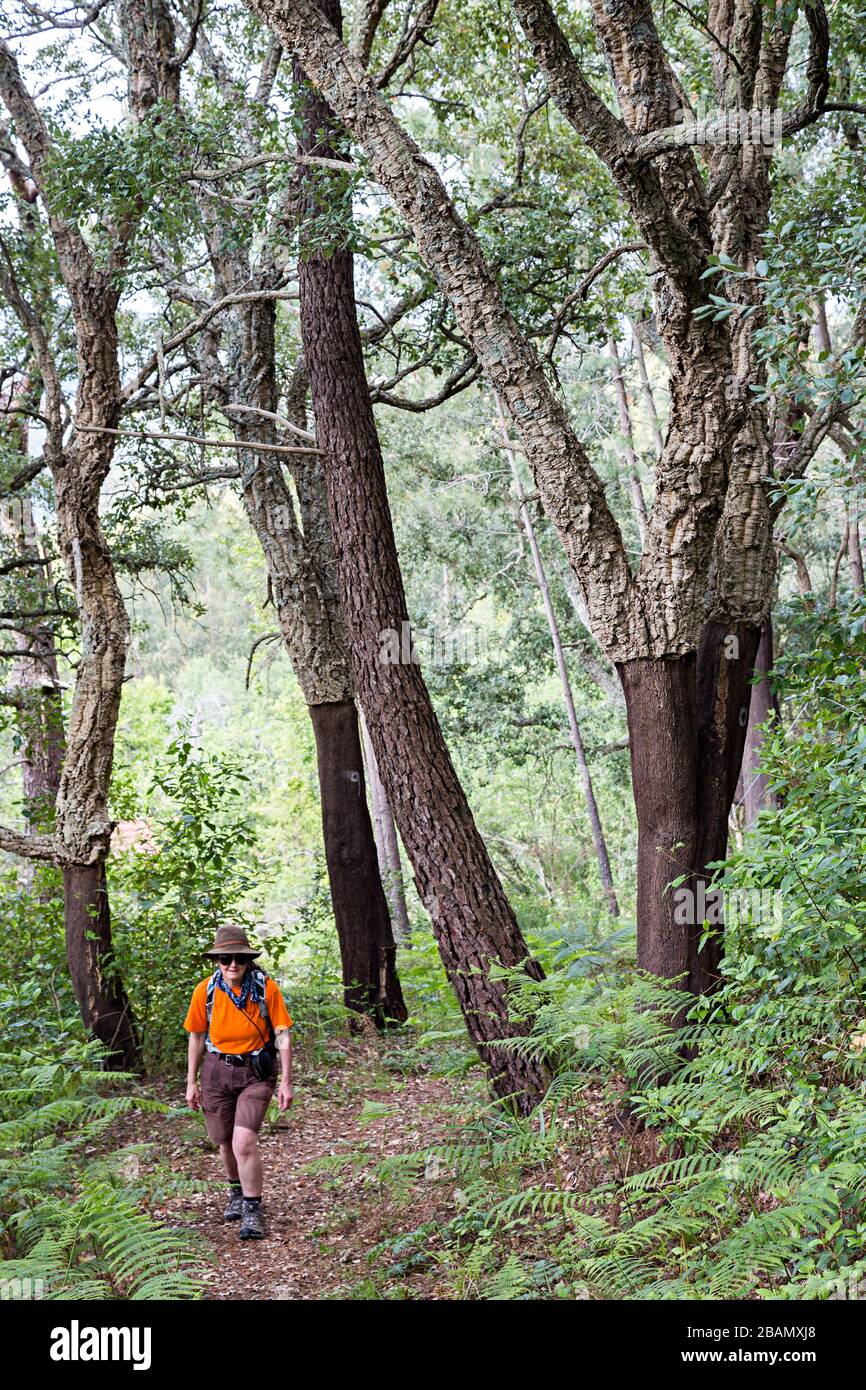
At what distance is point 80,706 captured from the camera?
370 inches

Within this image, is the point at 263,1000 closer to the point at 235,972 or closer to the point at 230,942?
the point at 235,972

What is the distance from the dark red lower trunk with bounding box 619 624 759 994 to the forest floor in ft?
2.92

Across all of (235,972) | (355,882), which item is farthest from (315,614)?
(235,972)

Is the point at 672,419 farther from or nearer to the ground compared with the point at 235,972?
farther from the ground

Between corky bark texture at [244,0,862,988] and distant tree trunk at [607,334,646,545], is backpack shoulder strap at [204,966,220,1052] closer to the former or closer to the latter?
corky bark texture at [244,0,862,988]

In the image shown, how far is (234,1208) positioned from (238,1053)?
3.03ft

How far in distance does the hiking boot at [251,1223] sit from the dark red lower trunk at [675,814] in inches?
102

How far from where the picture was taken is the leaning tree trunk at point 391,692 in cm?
684

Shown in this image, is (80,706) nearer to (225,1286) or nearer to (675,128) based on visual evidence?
(225,1286)

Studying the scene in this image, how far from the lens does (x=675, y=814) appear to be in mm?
6145

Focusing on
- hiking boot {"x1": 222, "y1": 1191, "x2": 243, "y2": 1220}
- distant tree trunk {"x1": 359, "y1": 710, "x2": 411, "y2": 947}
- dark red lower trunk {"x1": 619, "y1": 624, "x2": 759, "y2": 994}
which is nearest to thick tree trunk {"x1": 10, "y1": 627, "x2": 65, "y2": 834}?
distant tree trunk {"x1": 359, "y1": 710, "x2": 411, "y2": 947}

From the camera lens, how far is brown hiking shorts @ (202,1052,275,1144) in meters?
6.51

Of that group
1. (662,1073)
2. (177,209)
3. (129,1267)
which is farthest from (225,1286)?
(177,209)

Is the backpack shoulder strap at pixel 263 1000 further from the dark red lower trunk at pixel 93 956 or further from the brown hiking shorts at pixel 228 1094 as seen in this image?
the dark red lower trunk at pixel 93 956
